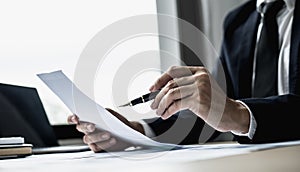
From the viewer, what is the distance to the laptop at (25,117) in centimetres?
137

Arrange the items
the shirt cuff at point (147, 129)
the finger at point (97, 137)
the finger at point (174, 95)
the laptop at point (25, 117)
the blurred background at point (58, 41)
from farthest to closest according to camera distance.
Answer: the blurred background at point (58, 41) → the laptop at point (25, 117) → the shirt cuff at point (147, 129) → the finger at point (97, 137) → the finger at point (174, 95)

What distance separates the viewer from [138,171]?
0.58m

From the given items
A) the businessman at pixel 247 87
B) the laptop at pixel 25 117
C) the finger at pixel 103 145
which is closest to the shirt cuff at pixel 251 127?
the businessman at pixel 247 87

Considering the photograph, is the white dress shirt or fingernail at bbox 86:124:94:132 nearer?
fingernail at bbox 86:124:94:132

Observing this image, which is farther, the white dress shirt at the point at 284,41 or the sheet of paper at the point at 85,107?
the white dress shirt at the point at 284,41

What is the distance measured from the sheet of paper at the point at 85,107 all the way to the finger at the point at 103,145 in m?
0.08

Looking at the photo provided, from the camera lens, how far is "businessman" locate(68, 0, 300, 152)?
3.09 feet

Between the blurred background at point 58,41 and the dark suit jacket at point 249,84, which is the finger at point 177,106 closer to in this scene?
the dark suit jacket at point 249,84

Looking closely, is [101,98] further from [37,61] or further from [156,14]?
[156,14]

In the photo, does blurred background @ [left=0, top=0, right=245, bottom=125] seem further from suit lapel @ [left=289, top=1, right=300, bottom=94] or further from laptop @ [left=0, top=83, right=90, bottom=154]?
suit lapel @ [left=289, top=1, right=300, bottom=94]

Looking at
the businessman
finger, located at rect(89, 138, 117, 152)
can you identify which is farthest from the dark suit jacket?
finger, located at rect(89, 138, 117, 152)

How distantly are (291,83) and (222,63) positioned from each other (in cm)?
42

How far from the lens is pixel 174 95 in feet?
2.96

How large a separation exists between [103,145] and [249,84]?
2.40 ft
